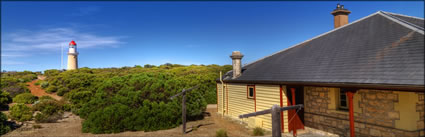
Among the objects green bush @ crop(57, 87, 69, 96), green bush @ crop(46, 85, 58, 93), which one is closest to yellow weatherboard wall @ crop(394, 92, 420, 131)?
green bush @ crop(57, 87, 69, 96)

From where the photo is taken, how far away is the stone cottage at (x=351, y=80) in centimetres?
732

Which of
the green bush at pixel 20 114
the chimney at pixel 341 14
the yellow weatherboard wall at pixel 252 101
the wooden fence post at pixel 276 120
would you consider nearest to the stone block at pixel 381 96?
the yellow weatherboard wall at pixel 252 101

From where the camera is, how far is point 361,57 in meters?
8.62

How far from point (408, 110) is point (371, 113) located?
120 cm

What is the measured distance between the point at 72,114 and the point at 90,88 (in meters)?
7.53

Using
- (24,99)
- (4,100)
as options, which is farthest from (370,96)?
(24,99)

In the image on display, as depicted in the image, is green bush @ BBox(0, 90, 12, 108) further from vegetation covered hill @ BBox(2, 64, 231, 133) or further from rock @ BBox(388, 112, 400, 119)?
rock @ BBox(388, 112, 400, 119)

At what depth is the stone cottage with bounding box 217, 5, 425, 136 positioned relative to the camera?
7324 millimetres

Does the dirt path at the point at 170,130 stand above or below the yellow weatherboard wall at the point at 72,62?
below

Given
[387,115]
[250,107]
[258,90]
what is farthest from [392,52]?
[250,107]

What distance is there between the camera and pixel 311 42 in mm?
12859

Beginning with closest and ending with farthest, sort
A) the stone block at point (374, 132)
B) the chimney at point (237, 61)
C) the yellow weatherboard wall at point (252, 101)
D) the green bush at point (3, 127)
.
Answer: the stone block at point (374, 132) → the yellow weatherboard wall at point (252, 101) → the green bush at point (3, 127) → the chimney at point (237, 61)

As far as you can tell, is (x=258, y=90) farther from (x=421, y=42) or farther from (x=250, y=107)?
(x=421, y=42)

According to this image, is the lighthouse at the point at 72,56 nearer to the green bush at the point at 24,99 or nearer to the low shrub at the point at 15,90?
the low shrub at the point at 15,90
